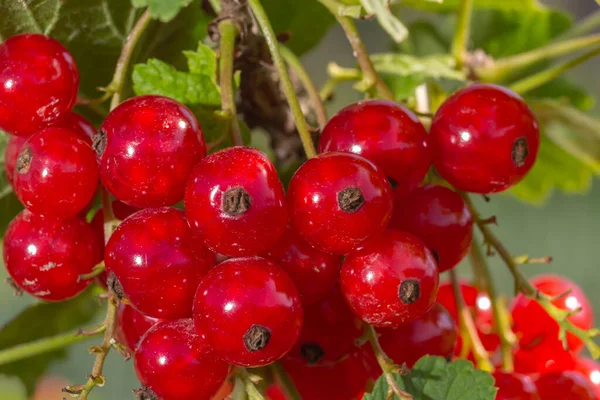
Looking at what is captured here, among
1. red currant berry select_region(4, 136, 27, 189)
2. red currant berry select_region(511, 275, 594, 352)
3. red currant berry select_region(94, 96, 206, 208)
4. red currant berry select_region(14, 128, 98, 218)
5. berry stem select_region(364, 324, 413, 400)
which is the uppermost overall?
red currant berry select_region(94, 96, 206, 208)

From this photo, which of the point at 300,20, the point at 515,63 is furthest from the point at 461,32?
the point at 300,20

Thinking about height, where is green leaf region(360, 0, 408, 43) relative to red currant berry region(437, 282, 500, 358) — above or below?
above

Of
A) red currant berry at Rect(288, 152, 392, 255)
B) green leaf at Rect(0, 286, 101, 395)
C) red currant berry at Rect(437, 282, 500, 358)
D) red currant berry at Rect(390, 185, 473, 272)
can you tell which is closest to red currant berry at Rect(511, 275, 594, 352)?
red currant berry at Rect(437, 282, 500, 358)

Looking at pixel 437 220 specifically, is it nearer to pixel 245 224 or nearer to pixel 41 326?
pixel 245 224

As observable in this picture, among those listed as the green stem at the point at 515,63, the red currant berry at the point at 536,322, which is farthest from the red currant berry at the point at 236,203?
the green stem at the point at 515,63

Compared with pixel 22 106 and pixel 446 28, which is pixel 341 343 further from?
pixel 446 28

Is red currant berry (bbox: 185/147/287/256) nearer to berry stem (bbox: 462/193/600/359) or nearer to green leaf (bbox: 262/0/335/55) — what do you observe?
berry stem (bbox: 462/193/600/359)
